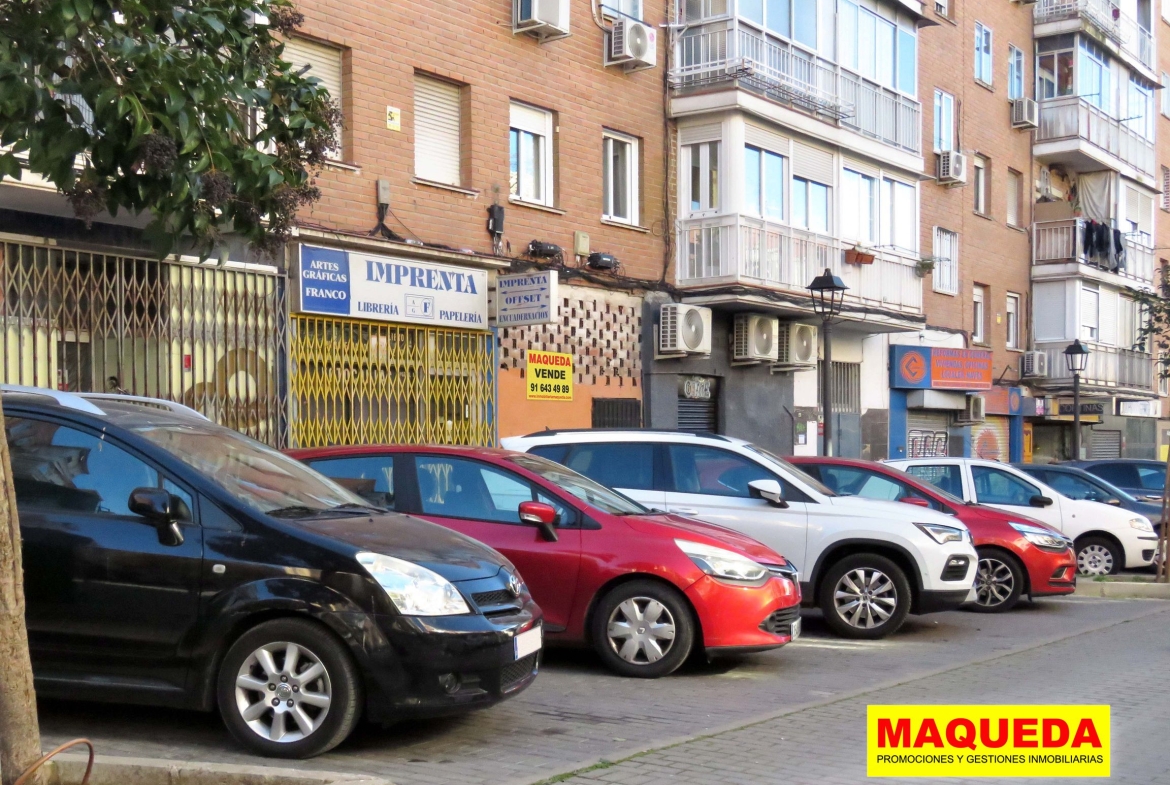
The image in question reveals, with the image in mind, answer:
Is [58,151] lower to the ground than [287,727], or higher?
higher

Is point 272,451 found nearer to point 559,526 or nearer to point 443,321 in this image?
point 559,526

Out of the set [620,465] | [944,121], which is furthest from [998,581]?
[944,121]

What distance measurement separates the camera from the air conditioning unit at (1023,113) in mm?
30797

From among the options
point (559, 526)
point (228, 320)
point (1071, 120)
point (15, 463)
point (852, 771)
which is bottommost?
point (852, 771)

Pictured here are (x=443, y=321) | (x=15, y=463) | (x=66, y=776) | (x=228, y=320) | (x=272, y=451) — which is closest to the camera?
(x=66, y=776)

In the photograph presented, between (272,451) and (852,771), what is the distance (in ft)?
11.7

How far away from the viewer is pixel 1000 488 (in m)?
15.3

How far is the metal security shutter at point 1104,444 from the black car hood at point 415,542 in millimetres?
30585

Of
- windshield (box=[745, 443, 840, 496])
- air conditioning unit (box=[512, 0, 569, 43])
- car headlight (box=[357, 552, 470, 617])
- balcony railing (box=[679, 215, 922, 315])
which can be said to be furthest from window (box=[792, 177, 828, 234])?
car headlight (box=[357, 552, 470, 617])

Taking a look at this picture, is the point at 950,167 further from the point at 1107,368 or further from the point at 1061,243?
the point at 1107,368

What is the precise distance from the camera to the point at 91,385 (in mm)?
12914

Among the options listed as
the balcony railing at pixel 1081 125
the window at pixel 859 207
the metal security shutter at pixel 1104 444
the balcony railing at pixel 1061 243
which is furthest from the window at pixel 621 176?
the metal security shutter at pixel 1104 444

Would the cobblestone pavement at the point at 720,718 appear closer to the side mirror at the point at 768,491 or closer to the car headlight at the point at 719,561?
the car headlight at the point at 719,561

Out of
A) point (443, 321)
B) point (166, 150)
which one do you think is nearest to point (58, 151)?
point (166, 150)
